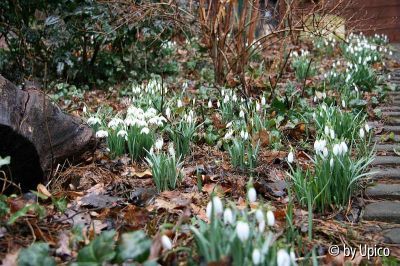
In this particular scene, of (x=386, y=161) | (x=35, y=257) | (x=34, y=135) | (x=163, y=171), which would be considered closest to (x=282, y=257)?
(x=35, y=257)

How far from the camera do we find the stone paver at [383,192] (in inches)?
123

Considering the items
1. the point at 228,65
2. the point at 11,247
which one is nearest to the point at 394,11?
the point at 228,65

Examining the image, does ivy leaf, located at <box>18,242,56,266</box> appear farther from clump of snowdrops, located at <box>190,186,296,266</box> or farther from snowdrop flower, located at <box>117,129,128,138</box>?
snowdrop flower, located at <box>117,129,128,138</box>

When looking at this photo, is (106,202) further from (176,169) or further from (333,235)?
(333,235)

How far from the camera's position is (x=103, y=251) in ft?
5.85

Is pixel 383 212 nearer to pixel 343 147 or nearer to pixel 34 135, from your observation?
pixel 343 147

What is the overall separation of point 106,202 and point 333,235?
4.44ft

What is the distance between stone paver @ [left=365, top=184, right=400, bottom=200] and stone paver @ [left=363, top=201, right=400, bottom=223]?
0.10m

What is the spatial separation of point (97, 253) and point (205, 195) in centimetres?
142

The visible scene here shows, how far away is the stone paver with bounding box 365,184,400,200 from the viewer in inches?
123

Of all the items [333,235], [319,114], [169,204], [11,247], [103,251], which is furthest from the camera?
[319,114]

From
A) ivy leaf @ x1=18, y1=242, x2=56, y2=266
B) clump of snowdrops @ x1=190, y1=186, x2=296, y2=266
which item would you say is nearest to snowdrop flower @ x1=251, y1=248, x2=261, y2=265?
clump of snowdrops @ x1=190, y1=186, x2=296, y2=266

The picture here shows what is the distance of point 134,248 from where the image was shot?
1825 mm

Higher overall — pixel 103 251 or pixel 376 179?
pixel 103 251
